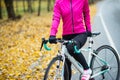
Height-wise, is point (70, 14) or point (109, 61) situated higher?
point (70, 14)

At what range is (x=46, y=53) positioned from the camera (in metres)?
12.8

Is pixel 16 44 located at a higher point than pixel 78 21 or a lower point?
lower

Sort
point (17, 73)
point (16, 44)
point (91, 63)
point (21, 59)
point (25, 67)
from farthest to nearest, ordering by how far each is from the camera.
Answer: point (16, 44) < point (21, 59) < point (25, 67) < point (17, 73) < point (91, 63)

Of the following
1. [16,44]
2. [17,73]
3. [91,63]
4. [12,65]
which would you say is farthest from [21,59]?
[91,63]

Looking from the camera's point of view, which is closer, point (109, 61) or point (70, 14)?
point (70, 14)

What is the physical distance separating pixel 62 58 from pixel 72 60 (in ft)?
1.22

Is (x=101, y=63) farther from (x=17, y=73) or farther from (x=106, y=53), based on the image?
(x=17, y=73)

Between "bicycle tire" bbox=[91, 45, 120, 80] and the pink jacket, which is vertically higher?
the pink jacket

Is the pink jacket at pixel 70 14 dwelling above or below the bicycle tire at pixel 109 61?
above

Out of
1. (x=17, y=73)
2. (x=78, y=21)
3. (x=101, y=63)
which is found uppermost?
(x=78, y=21)

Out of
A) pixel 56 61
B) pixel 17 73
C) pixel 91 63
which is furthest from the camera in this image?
pixel 17 73

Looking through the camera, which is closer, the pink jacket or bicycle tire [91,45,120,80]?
the pink jacket

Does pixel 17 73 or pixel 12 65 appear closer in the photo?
pixel 17 73

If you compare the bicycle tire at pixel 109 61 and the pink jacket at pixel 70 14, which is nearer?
the pink jacket at pixel 70 14
